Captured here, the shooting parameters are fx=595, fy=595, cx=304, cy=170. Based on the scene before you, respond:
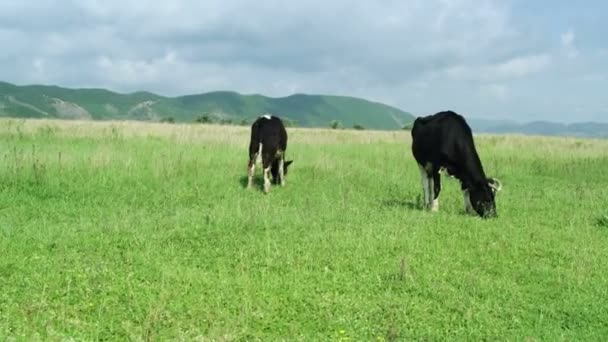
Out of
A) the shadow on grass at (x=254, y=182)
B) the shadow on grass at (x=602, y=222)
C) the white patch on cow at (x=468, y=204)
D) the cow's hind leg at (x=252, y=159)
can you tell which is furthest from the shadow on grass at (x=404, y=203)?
the shadow on grass at (x=254, y=182)

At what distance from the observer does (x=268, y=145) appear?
1694cm

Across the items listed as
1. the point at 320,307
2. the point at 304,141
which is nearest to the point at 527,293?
the point at 320,307

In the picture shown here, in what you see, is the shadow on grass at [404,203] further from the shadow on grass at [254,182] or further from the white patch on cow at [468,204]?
the shadow on grass at [254,182]

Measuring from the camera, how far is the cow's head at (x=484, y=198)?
1278cm

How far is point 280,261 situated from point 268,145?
867 cm

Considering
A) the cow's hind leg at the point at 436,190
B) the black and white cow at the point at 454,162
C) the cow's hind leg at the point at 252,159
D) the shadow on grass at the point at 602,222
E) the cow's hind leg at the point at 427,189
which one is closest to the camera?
the shadow on grass at the point at 602,222

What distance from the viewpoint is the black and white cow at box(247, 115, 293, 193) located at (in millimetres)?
16812

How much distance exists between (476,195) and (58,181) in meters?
10.1

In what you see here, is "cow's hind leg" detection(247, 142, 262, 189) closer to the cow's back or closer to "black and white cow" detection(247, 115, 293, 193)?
"black and white cow" detection(247, 115, 293, 193)

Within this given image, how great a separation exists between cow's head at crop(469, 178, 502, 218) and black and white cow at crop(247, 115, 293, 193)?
5884 mm

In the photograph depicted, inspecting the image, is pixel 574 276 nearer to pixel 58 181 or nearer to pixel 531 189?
pixel 531 189

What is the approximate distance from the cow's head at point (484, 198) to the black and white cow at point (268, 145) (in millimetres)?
5884

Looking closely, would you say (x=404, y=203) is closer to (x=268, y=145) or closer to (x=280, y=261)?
(x=268, y=145)

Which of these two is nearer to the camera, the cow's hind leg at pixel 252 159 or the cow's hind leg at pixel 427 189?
the cow's hind leg at pixel 427 189
